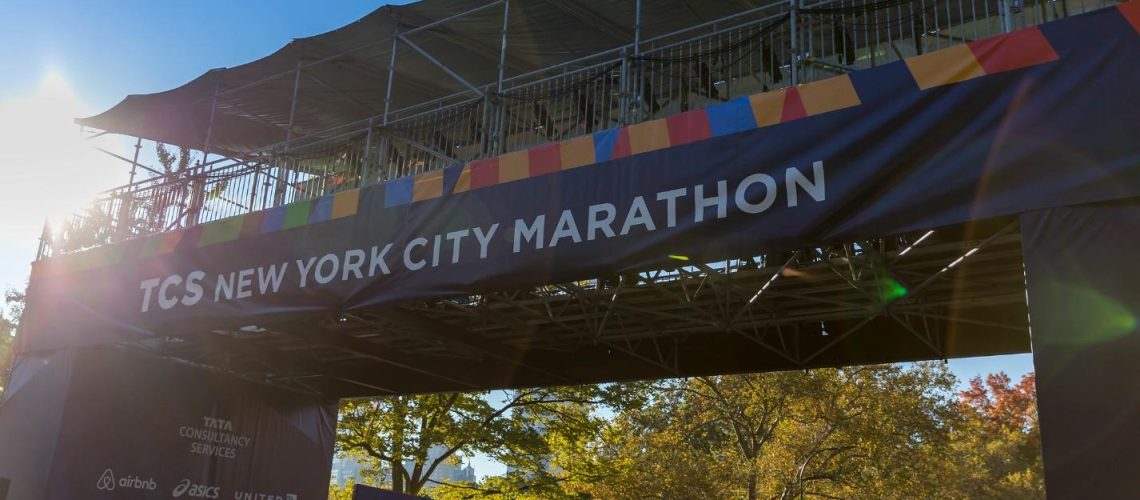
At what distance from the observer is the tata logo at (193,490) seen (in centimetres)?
1316

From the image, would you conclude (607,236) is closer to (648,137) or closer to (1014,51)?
(648,137)

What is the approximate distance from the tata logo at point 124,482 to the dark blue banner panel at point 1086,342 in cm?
1148

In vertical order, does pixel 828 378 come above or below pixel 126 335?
→ above

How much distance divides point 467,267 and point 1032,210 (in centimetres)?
460

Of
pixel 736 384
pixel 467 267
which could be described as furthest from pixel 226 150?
pixel 736 384

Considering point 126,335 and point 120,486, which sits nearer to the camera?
point 126,335

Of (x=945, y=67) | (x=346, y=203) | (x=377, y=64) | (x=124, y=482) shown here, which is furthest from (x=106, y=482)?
(x=945, y=67)

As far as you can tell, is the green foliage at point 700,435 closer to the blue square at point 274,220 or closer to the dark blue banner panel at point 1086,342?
the blue square at point 274,220

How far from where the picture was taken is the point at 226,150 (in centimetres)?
1823

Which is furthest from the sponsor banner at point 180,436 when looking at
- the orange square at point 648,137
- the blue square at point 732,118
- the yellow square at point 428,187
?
the blue square at point 732,118

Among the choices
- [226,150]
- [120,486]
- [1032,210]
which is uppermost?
[226,150]

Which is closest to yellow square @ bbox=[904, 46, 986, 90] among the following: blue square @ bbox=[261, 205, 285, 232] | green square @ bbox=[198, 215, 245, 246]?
blue square @ bbox=[261, 205, 285, 232]

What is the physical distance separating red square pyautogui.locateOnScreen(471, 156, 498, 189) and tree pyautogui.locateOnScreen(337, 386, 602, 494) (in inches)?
483

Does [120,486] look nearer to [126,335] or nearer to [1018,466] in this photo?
[126,335]
